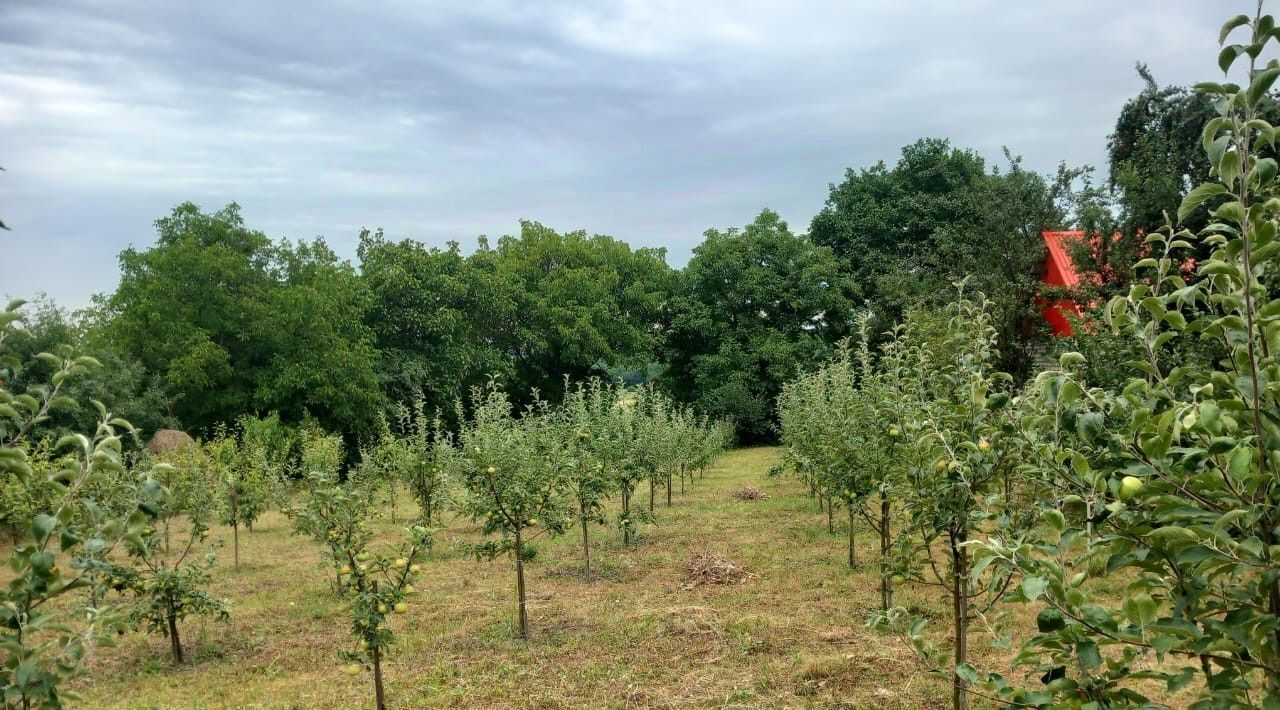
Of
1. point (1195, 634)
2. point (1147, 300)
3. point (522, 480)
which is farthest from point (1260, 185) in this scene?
point (522, 480)

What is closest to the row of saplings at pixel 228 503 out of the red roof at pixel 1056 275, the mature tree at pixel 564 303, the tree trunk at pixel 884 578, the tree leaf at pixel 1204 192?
the tree leaf at pixel 1204 192

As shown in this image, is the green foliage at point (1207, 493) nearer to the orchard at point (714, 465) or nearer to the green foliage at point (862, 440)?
the orchard at point (714, 465)

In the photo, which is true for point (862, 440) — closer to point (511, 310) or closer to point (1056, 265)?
point (1056, 265)

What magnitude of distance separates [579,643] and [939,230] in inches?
926

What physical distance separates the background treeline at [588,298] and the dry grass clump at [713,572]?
895 cm

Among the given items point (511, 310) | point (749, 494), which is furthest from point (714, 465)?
point (511, 310)

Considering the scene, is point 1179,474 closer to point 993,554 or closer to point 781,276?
point 993,554

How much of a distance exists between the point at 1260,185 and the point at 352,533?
5.57 metres

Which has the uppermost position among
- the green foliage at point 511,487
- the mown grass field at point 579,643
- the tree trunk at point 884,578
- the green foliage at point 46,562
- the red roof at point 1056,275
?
the red roof at point 1056,275

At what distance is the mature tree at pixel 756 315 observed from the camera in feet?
108

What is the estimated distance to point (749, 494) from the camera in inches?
733

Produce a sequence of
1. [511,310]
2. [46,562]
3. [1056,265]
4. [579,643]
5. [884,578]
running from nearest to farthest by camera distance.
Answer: [46,562], [884,578], [579,643], [1056,265], [511,310]

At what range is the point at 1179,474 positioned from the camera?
1.89 meters

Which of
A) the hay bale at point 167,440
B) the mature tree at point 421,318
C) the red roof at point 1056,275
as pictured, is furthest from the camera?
the mature tree at point 421,318
